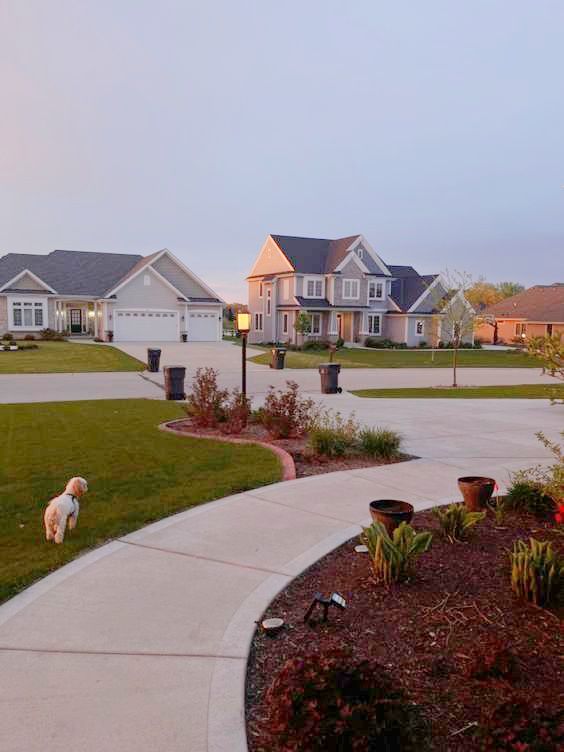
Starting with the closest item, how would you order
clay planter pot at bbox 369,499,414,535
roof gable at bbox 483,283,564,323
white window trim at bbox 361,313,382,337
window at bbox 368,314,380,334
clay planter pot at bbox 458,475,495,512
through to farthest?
clay planter pot at bbox 369,499,414,535
clay planter pot at bbox 458,475,495,512
white window trim at bbox 361,313,382,337
window at bbox 368,314,380,334
roof gable at bbox 483,283,564,323

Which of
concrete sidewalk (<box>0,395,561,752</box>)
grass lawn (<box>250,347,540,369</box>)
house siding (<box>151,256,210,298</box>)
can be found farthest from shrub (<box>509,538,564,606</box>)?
house siding (<box>151,256,210,298</box>)

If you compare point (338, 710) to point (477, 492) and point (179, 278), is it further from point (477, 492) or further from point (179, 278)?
point (179, 278)

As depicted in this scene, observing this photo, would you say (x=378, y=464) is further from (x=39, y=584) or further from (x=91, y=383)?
(x=91, y=383)

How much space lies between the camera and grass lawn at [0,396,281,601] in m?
5.43

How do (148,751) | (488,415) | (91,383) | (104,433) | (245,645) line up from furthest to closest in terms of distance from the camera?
(91,383) → (488,415) → (104,433) → (245,645) → (148,751)

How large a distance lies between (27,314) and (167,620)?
44.8m

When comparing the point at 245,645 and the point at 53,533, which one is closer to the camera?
the point at 245,645

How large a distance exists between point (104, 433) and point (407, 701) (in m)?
8.90

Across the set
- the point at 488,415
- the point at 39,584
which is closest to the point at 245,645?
the point at 39,584

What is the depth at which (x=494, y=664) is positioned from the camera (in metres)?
3.23

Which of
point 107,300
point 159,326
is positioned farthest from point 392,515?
point 159,326

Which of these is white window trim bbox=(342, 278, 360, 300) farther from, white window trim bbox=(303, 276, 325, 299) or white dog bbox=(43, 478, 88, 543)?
white dog bbox=(43, 478, 88, 543)

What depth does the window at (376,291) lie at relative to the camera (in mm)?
48438

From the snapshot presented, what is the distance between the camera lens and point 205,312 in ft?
154
